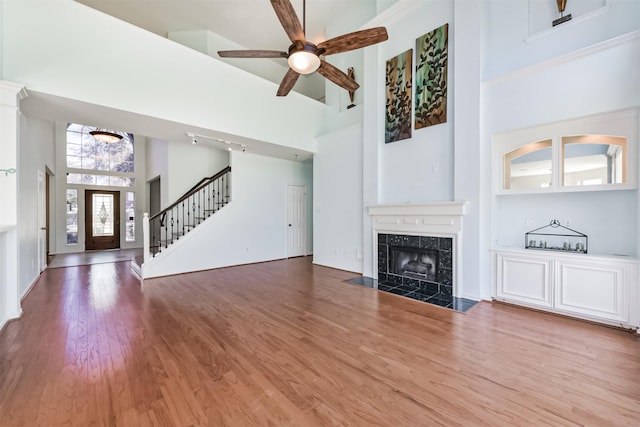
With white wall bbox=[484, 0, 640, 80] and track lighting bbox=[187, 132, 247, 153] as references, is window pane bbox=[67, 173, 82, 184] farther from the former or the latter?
white wall bbox=[484, 0, 640, 80]

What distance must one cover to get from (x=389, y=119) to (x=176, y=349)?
4.98 metres

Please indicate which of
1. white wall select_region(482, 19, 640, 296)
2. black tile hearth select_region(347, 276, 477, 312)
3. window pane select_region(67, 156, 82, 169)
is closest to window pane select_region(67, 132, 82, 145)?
window pane select_region(67, 156, 82, 169)

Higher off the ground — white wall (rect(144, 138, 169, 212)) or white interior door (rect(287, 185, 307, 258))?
white wall (rect(144, 138, 169, 212))

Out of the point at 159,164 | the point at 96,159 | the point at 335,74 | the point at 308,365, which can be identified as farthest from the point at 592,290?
the point at 96,159

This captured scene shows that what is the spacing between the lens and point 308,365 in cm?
231

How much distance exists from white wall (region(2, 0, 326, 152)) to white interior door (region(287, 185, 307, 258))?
232cm

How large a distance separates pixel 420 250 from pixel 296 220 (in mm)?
4171

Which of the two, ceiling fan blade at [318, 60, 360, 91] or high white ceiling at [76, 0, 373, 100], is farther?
high white ceiling at [76, 0, 373, 100]

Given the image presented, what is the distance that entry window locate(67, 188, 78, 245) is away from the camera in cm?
913

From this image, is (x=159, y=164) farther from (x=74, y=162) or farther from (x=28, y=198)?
(x=28, y=198)

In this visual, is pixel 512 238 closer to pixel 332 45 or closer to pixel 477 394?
pixel 477 394

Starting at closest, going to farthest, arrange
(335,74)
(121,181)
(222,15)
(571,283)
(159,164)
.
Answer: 1. (571,283)
2. (335,74)
3. (222,15)
4. (159,164)
5. (121,181)

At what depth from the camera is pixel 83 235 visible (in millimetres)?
9438

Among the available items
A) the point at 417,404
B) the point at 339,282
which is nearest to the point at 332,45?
the point at 417,404
